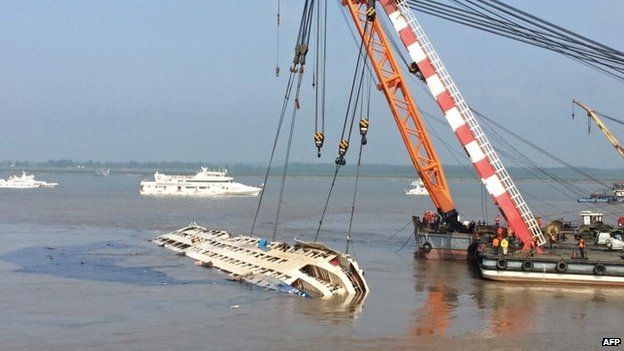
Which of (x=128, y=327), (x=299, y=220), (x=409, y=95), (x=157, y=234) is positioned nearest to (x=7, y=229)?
(x=157, y=234)

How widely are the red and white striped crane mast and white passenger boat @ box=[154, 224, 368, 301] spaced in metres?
8.32

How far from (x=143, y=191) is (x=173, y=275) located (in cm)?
9248

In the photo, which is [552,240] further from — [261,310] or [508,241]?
[261,310]

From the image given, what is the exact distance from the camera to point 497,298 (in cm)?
2666

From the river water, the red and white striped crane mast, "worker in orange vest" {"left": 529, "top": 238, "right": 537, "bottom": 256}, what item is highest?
the red and white striped crane mast

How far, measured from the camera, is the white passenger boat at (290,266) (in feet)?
86.5

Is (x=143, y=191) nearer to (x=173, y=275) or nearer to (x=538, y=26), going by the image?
(x=173, y=275)

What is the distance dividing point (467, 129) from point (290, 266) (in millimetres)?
10553

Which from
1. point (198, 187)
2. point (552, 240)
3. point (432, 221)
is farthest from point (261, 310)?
point (198, 187)

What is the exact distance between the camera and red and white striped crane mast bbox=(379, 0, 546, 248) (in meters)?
32.9

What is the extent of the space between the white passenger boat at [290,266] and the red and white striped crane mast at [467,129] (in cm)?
832

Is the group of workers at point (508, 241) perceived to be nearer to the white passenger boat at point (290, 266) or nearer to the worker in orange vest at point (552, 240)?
the worker in orange vest at point (552, 240)

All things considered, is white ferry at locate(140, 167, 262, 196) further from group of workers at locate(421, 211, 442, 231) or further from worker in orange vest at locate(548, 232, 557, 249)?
worker in orange vest at locate(548, 232, 557, 249)

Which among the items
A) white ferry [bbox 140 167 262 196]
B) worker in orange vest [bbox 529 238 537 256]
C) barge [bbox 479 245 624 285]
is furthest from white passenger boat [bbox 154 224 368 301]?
white ferry [bbox 140 167 262 196]
